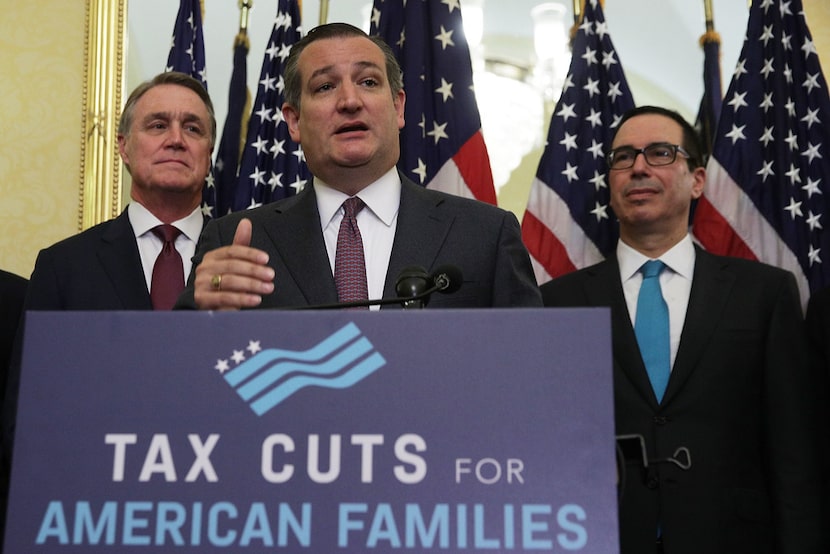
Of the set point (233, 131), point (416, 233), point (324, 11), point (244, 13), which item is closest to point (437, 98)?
point (324, 11)

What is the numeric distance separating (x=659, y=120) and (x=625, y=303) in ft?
2.48

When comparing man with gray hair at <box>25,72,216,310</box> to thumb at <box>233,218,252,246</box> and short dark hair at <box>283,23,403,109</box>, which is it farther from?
thumb at <box>233,218,252,246</box>

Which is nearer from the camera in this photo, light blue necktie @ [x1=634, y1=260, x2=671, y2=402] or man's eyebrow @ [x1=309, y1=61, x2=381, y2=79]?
man's eyebrow @ [x1=309, y1=61, x2=381, y2=79]

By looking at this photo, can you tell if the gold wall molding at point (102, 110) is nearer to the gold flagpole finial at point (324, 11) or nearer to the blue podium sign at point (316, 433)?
the gold flagpole finial at point (324, 11)

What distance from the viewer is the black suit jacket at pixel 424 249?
7.41 ft

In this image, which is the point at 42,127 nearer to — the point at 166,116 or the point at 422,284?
the point at 166,116

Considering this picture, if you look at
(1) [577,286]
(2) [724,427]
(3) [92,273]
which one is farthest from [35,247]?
Result: (2) [724,427]

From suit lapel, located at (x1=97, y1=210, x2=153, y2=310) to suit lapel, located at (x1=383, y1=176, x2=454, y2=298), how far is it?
991mm

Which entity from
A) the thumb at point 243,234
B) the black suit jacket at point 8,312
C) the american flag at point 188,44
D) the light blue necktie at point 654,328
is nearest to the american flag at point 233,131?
the american flag at point 188,44

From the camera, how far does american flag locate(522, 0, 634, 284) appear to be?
413 centimetres

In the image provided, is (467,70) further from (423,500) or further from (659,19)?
(423,500)

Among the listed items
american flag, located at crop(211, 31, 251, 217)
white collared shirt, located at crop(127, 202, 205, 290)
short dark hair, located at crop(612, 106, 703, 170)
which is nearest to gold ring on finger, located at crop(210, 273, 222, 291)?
white collared shirt, located at crop(127, 202, 205, 290)

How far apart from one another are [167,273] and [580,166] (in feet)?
6.34

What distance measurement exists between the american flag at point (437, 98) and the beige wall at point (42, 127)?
1.34 feet
